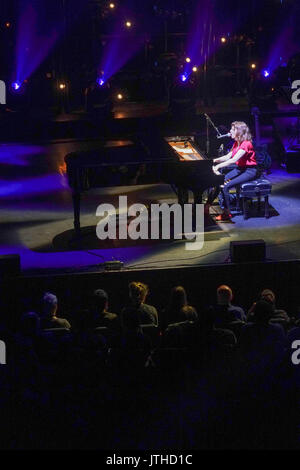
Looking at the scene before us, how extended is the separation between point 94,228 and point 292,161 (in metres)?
4.45

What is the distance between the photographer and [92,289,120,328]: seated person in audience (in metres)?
7.45

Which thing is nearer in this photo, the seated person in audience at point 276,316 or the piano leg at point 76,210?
the seated person in audience at point 276,316

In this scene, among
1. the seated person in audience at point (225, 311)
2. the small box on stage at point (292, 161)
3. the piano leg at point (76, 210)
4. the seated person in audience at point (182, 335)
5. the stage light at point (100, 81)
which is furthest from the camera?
the stage light at point (100, 81)

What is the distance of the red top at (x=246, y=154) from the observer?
11.5m

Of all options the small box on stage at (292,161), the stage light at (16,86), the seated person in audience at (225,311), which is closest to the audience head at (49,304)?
the seated person in audience at (225,311)

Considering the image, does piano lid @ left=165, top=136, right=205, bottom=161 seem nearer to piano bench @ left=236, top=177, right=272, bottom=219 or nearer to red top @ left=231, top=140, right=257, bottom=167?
red top @ left=231, top=140, right=257, bottom=167

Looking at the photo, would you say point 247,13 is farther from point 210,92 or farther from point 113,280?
point 113,280

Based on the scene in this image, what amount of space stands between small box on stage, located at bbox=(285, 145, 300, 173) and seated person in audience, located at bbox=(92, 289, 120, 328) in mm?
7423

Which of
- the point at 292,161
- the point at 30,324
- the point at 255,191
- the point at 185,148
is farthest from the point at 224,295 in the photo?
the point at 292,161

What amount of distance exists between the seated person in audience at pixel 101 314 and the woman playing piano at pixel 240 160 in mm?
4299

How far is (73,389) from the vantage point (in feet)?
18.9

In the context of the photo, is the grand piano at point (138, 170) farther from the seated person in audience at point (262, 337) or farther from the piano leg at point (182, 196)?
the seated person in audience at point (262, 337)

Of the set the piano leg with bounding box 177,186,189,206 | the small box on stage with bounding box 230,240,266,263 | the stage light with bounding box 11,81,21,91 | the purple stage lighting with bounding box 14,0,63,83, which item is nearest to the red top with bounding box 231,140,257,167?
the piano leg with bounding box 177,186,189,206
